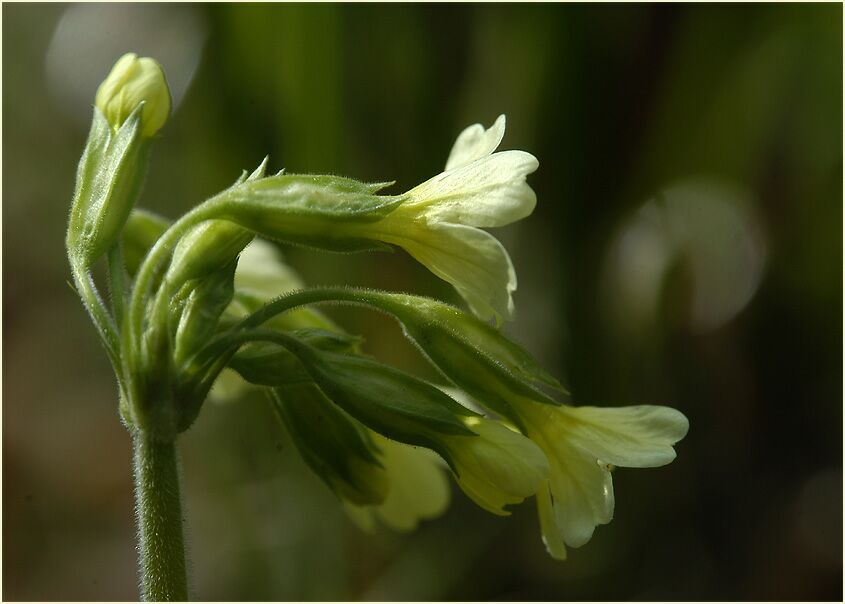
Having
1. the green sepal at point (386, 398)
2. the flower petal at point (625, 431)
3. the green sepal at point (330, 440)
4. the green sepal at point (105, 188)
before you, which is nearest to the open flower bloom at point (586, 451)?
the flower petal at point (625, 431)

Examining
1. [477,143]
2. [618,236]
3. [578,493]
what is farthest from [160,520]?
[618,236]

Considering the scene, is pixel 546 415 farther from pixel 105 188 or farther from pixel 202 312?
pixel 105 188

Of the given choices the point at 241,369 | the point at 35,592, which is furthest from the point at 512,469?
the point at 35,592

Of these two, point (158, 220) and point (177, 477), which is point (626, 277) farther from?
point (177, 477)

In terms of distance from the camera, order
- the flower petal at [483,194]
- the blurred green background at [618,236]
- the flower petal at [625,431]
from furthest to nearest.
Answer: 1. the blurred green background at [618,236]
2. the flower petal at [625,431]
3. the flower petal at [483,194]

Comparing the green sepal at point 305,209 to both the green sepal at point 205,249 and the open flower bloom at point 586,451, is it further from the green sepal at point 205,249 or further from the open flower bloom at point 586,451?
the open flower bloom at point 586,451

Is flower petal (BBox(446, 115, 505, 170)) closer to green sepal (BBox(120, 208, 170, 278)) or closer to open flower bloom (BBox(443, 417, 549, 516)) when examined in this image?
open flower bloom (BBox(443, 417, 549, 516))
